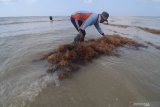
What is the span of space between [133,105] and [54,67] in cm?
234

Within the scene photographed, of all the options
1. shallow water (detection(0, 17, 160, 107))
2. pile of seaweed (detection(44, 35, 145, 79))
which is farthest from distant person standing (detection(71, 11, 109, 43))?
shallow water (detection(0, 17, 160, 107))

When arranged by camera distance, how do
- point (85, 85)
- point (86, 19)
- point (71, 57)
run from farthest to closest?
point (86, 19) → point (71, 57) → point (85, 85)

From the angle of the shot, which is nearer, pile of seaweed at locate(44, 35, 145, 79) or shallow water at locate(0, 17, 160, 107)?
shallow water at locate(0, 17, 160, 107)

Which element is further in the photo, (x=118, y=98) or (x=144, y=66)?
(x=144, y=66)

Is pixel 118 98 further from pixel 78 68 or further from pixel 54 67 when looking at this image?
pixel 54 67

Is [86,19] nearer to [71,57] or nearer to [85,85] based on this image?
[71,57]

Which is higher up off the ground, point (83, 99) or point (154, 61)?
point (83, 99)

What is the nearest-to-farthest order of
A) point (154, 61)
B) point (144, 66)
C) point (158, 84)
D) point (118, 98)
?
point (118, 98) → point (158, 84) → point (144, 66) → point (154, 61)

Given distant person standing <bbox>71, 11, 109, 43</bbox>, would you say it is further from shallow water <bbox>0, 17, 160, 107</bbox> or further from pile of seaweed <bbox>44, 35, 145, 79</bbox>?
shallow water <bbox>0, 17, 160, 107</bbox>

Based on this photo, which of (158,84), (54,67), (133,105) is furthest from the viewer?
(54,67)

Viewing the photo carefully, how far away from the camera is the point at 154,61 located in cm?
512

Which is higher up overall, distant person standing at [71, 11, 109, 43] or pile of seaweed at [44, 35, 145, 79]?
distant person standing at [71, 11, 109, 43]

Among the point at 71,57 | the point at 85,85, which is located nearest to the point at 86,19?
the point at 71,57

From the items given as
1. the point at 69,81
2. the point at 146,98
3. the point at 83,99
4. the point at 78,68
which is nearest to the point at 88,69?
the point at 78,68
